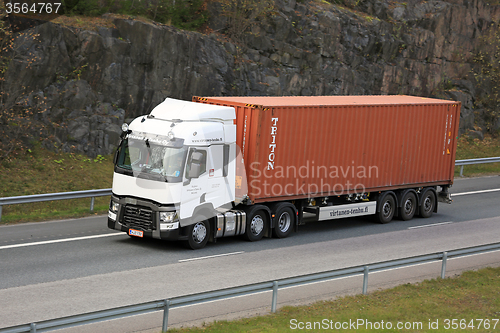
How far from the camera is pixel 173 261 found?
45.8 feet

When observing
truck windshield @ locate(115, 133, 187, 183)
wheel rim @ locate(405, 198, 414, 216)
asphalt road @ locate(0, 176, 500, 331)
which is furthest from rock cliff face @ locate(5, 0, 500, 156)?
wheel rim @ locate(405, 198, 414, 216)

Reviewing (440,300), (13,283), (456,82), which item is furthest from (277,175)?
(456,82)

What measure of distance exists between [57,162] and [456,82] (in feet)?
85.1

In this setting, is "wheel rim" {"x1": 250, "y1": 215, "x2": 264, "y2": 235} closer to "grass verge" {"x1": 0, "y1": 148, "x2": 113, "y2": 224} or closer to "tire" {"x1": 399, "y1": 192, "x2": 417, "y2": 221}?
"grass verge" {"x1": 0, "y1": 148, "x2": 113, "y2": 224}

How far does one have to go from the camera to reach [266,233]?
54.6 feet

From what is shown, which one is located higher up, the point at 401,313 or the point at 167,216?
the point at 167,216

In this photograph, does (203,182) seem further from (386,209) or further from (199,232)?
(386,209)

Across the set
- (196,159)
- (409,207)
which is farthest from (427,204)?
(196,159)

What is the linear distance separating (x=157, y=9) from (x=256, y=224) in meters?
14.6

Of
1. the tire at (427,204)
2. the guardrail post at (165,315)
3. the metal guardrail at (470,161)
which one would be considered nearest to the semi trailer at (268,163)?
the tire at (427,204)

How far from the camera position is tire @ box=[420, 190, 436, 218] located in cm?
2055

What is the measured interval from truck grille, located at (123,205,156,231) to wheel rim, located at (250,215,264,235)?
9.94 feet

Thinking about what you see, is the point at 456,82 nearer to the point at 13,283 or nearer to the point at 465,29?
the point at 465,29

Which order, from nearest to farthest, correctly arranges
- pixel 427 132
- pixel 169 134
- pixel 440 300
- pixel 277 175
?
pixel 440 300, pixel 169 134, pixel 277 175, pixel 427 132
